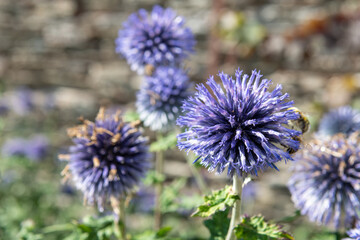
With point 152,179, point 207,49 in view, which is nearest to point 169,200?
point 152,179

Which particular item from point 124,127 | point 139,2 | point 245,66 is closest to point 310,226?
point 245,66

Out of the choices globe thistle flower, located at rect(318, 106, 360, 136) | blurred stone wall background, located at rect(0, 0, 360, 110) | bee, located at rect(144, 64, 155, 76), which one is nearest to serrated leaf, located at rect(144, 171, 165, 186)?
bee, located at rect(144, 64, 155, 76)

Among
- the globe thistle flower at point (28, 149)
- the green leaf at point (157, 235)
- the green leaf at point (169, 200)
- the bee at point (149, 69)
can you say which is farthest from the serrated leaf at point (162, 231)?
the globe thistle flower at point (28, 149)

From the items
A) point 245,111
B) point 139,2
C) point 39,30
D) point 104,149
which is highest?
point 139,2

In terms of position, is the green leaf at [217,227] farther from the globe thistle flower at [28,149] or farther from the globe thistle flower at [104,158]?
the globe thistle flower at [28,149]

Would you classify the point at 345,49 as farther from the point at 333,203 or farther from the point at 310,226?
the point at 333,203

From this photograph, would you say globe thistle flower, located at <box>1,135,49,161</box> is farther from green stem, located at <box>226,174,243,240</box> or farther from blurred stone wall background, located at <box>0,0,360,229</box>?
green stem, located at <box>226,174,243,240</box>
